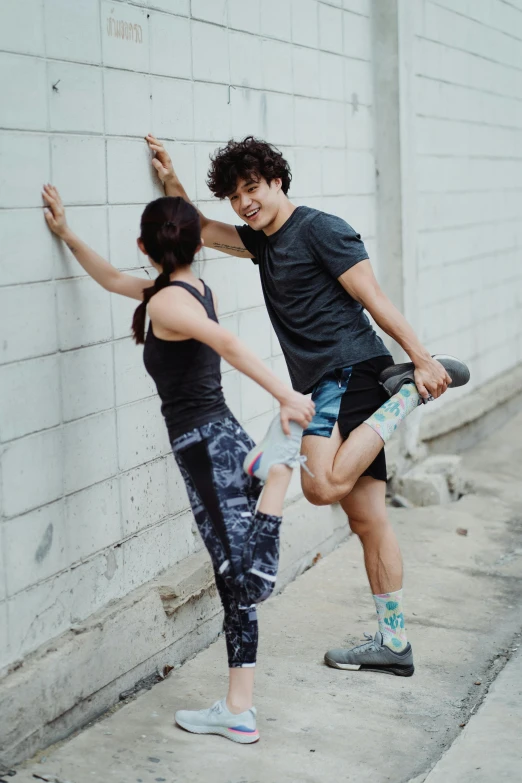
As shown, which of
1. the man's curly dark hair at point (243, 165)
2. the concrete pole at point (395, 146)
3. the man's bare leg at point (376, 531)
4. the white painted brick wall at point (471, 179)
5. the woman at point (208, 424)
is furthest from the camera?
the white painted brick wall at point (471, 179)

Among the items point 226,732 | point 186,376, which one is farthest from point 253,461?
point 226,732

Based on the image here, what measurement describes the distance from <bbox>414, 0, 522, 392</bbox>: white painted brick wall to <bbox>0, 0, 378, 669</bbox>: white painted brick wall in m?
2.36

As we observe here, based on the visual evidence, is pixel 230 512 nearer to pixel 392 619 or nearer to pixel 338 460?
pixel 338 460

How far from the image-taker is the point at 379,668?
4.04 m

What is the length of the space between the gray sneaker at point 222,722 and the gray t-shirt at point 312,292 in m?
1.22

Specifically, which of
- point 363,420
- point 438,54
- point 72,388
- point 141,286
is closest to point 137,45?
point 141,286

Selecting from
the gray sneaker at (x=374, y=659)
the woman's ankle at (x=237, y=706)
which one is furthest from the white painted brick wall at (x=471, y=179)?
the woman's ankle at (x=237, y=706)

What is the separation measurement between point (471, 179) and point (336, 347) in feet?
14.9

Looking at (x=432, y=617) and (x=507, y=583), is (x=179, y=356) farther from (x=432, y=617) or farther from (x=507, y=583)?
(x=507, y=583)

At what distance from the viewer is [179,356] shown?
314cm

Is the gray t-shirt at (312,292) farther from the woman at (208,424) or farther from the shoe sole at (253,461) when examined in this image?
the shoe sole at (253,461)

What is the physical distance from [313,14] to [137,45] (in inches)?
70.5

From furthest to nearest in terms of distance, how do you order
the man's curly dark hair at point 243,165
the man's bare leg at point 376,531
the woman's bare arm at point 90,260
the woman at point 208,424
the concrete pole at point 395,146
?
1. the concrete pole at point 395,146
2. the man's bare leg at point 376,531
3. the man's curly dark hair at point 243,165
4. the woman's bare arm at point 90,260
5. the woman at point 208,424

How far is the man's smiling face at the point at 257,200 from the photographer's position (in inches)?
146
